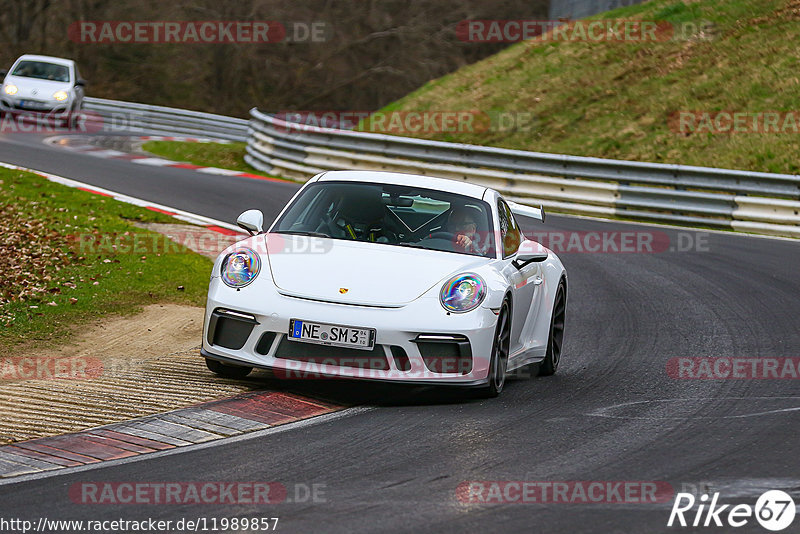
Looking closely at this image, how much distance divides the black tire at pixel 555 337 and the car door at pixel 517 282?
1.23 ft

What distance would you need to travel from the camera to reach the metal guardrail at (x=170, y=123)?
33281 millimetres

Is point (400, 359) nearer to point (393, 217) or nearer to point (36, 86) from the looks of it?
point (393, 217)

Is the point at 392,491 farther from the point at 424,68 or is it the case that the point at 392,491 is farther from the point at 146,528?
the point at 424,68

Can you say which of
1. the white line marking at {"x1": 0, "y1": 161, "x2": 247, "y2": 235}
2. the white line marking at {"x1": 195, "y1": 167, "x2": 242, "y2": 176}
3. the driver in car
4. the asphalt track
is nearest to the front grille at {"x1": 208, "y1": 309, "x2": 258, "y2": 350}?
the asphalt track

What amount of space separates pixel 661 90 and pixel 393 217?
2000 cm

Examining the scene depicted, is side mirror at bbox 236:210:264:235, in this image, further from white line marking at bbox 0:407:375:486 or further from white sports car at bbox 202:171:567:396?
white line marking at bbox 0:407:375:486

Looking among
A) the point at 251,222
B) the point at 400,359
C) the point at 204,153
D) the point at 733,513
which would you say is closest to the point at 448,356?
the point at 400,359

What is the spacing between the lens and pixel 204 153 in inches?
1102

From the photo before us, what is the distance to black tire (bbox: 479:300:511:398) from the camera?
7504 millimetres

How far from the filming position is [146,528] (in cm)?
489

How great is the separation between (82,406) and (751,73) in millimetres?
22155

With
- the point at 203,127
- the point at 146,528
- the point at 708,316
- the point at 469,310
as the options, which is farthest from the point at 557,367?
the point at 203,127

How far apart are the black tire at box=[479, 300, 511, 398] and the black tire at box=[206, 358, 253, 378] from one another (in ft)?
5.00

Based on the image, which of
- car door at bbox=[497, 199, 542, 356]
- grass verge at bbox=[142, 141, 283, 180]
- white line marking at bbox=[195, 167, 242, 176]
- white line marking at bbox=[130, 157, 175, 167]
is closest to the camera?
car door at bbox=[497, 199, 542, 356]
